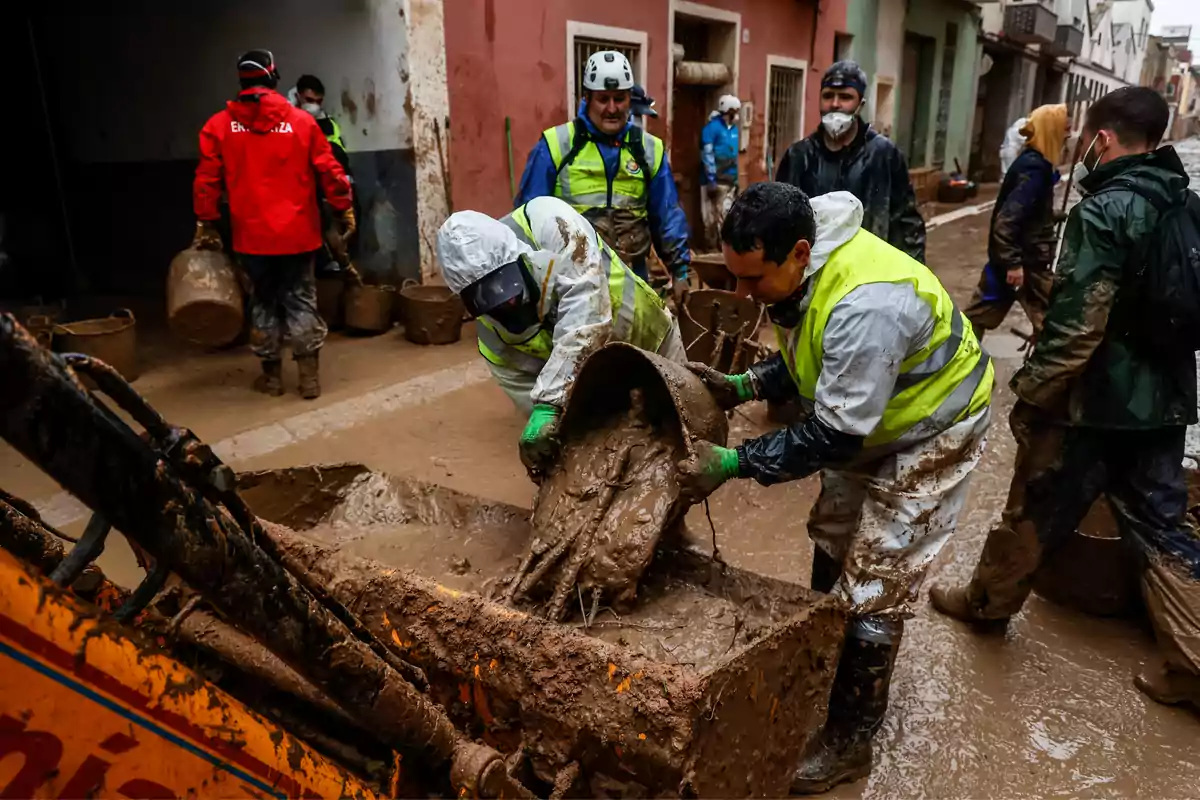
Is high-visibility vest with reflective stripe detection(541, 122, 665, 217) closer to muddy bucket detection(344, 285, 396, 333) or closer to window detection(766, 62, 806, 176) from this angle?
muddy bucket detection(344, 285, 396, 333)

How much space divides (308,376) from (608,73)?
268cm

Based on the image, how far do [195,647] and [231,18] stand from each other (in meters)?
6.76

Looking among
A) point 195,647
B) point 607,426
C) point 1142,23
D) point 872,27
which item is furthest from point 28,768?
point 1142,23

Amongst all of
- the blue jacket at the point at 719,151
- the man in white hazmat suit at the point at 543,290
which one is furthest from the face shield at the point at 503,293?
the blue jacket at the point at 719,151

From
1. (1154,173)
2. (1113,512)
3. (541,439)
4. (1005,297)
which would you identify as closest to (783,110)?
(1005,297)

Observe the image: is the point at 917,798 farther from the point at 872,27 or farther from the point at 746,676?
the point at 872,27

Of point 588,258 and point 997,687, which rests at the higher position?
point 588,258

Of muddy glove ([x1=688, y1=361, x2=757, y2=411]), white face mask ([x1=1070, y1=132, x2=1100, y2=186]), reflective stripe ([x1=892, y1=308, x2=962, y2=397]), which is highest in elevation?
white face mask ([x1=1070, y1=132, x2=1100, y2=186])

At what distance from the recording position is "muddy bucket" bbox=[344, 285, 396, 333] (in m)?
6.49

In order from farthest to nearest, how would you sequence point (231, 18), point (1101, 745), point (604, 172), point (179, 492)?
point (231, 18) → point (604, 172) → point (1101, 745) → point (179, 492)

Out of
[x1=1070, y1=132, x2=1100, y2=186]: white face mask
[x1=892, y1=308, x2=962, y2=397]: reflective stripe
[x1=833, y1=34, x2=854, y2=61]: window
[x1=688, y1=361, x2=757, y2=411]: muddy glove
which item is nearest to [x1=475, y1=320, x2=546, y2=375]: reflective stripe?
[x1=688, y1=361, x2=757, y2=411]: muddy glove

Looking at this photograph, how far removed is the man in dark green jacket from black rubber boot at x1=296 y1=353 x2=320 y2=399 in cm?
410

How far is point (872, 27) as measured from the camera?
1473cm

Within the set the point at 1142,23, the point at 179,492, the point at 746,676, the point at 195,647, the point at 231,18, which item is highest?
the point at 1142,23
